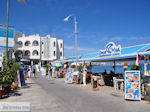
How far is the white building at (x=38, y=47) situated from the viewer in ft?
169

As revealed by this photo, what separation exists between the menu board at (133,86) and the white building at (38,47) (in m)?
45.3

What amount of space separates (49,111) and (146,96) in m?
5.10

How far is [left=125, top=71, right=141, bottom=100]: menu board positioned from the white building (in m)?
45.3

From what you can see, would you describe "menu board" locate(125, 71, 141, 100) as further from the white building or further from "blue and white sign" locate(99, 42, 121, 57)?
the white building

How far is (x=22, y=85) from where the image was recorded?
12875mm

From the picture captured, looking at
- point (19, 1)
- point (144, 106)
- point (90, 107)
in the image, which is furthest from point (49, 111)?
point (19, 1)

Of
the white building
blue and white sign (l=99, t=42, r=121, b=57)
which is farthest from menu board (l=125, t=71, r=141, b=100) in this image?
the white building

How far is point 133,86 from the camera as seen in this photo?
810cm

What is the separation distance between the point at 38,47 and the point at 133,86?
46.2m

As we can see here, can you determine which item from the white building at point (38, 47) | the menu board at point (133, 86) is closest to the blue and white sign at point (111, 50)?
the menu board at point (133, 86)

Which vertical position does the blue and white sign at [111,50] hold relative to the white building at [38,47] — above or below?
below

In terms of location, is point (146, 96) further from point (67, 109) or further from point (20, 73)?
point (20, 73)

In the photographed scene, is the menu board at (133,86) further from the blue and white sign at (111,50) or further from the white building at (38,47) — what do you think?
the white building at (38,47)

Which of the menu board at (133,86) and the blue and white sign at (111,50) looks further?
the blue and white sign at (111,50)
